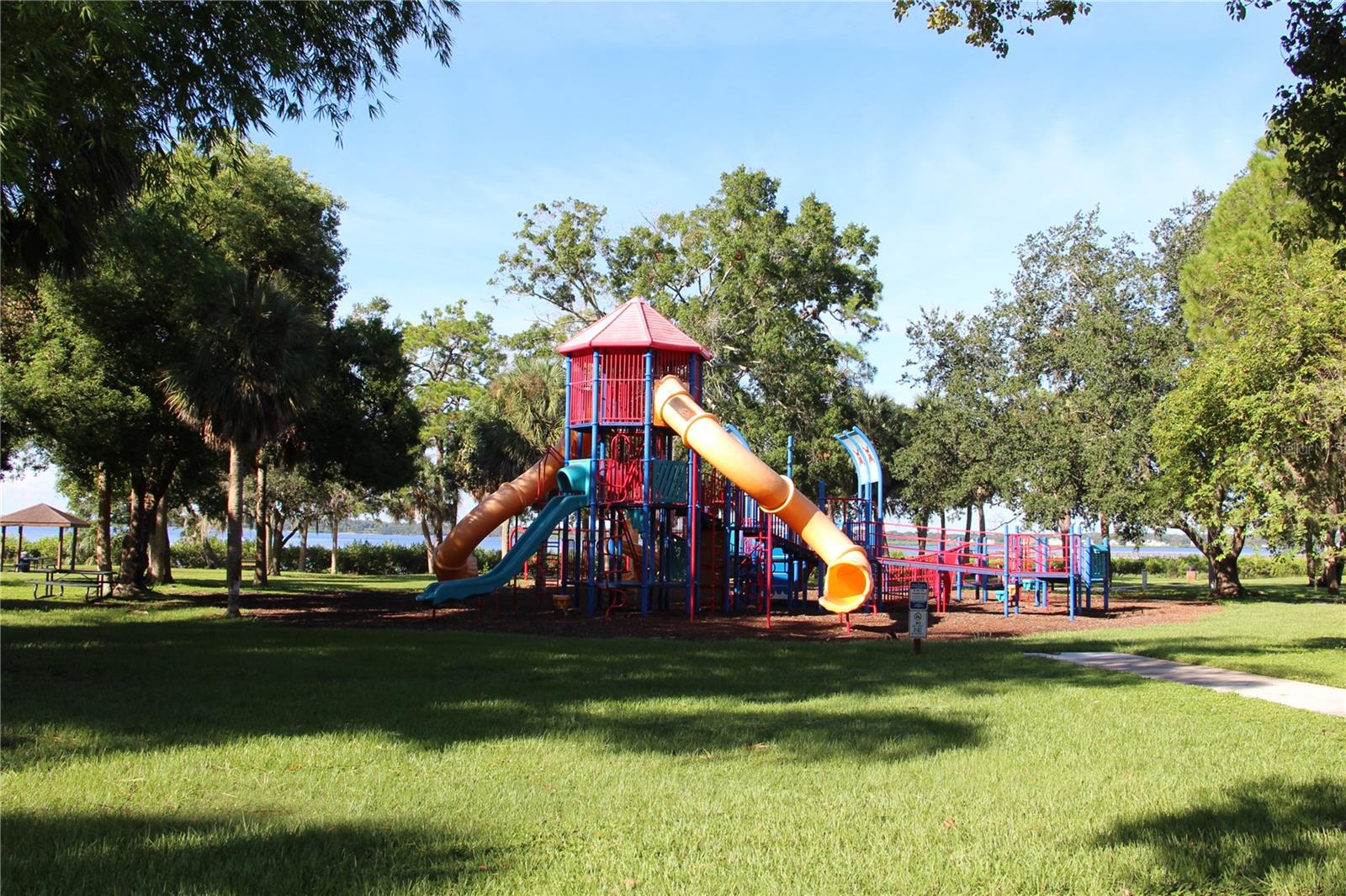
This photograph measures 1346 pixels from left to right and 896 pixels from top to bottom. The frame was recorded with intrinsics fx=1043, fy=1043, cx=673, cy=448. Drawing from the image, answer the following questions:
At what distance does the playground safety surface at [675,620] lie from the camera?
→ 1972 centimetres

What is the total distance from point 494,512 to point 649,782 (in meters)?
19.7

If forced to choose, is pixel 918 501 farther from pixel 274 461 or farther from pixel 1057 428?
pixel 274 461

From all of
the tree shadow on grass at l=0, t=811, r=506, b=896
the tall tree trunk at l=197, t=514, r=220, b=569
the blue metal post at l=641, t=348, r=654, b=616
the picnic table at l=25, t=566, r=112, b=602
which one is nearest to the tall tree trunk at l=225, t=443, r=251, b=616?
the picnic table at l=25, t=566, r=112, b=602

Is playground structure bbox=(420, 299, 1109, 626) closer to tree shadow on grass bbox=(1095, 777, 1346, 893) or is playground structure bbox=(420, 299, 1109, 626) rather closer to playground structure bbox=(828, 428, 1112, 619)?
playground structure bbox=(828, 428, 1112, 619)

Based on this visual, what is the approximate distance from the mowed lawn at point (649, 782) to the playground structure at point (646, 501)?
9.59 m

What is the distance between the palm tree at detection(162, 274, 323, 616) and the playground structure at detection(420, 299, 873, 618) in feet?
17.2

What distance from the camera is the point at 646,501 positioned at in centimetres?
2342

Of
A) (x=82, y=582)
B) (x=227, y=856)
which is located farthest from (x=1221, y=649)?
(x=82, y=582)

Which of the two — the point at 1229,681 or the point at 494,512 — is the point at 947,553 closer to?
the point at 494,512

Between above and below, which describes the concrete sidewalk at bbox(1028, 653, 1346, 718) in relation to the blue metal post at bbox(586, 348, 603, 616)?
below

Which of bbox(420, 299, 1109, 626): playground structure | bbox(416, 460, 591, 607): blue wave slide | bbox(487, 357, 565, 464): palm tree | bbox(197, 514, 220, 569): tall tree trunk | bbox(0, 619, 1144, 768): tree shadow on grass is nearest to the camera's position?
bbox(0, 619, 1144, 768): tree shadow on grass

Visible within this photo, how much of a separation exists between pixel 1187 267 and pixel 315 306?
29.3m

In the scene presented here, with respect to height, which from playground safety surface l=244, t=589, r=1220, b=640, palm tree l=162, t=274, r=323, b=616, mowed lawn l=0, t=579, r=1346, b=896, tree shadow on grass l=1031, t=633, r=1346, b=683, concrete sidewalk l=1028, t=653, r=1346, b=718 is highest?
palm tree l=162, t=274, r=323, b=616

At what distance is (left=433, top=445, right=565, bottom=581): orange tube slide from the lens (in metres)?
26.2
